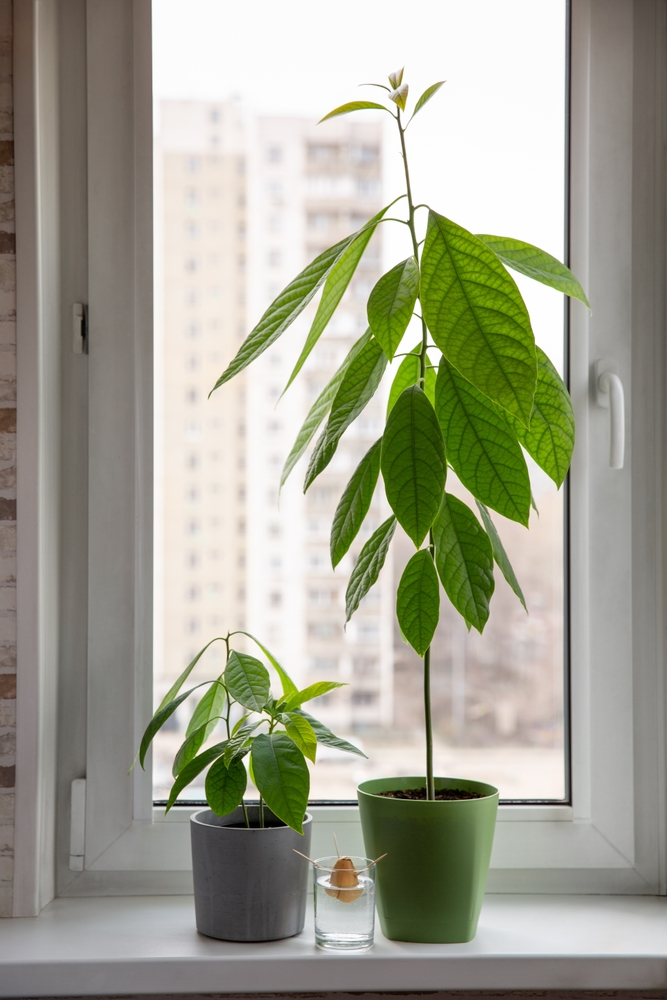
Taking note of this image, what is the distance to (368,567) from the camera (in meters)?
0.97

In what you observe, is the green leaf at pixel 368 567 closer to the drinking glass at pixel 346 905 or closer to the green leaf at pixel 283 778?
the green leaf at pixel 283 778

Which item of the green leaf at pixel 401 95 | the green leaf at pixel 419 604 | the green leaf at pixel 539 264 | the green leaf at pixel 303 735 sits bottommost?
the green leaf at pixel 303 735

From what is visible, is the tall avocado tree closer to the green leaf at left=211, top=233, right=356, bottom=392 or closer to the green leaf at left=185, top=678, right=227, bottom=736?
the green leaf at left=211, top=233, right=356, bottom=392

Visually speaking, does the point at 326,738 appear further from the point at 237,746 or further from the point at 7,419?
the point at 7,419

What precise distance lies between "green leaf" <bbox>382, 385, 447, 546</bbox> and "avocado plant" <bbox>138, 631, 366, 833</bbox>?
11.4 inches

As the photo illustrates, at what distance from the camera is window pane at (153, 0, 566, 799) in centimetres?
126

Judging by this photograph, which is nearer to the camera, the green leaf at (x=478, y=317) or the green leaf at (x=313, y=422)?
the green leaf at (x=478, y=317)

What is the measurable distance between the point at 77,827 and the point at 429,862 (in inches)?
Result: 19.5

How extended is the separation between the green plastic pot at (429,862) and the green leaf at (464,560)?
238 millimetres

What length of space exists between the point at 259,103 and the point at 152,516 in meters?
0.65

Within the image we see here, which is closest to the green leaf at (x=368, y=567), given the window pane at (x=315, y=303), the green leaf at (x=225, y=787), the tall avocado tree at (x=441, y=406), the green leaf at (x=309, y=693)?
the tall avocado tree at (x=441, y=406)

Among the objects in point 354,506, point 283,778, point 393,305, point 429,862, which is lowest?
point 429,862

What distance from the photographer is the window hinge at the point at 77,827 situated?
116 cm

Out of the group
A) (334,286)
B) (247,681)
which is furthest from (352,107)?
(247,681)
